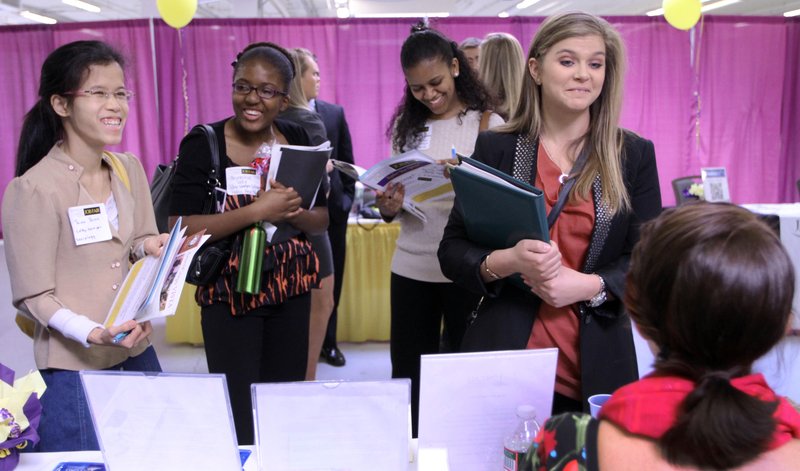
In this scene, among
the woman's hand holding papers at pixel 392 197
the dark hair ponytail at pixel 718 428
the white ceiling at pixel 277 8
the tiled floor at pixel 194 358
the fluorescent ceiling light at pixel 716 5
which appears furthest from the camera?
the fluorescent ceiling light at pixel 716 5

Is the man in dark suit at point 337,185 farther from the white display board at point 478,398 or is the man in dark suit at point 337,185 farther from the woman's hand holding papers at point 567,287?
the white display board at point 478,398

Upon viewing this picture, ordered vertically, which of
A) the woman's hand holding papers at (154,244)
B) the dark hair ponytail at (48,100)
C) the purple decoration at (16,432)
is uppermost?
the dark hair ponytail at (48,100)

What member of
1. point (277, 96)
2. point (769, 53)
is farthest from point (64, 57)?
point (769, 53)

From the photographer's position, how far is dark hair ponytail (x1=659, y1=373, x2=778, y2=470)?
71 cm

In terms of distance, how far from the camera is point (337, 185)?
348cm

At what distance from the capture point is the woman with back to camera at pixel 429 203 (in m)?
2.12

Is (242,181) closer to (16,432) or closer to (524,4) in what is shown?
(16,432)

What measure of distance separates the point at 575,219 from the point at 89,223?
3.82 ft

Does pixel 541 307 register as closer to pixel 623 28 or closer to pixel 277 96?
pixel 277 96

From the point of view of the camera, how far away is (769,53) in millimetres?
5723

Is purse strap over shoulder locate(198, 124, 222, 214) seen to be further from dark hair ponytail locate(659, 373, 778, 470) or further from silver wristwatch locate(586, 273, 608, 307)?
dark hair ponytail locate(659, 373, 778, 470)

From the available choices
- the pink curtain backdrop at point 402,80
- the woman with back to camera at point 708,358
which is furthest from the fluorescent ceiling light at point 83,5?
the woman with back to camera at point 708,358

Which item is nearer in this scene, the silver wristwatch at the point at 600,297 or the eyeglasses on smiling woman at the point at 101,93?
the silver wristwatch at the point at 600,297

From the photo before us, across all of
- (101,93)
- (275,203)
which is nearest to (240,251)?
(275,203)
